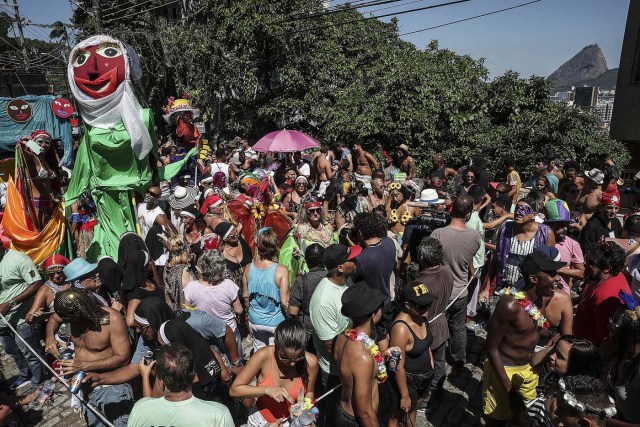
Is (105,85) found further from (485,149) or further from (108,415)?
(485,149)

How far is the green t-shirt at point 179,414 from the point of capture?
8.68ft

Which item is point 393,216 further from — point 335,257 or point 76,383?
point 76,383

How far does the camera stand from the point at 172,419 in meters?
2.66

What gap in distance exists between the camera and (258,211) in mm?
6789

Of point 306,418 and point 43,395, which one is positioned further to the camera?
point 43,395

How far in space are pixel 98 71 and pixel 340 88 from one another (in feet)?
38.1

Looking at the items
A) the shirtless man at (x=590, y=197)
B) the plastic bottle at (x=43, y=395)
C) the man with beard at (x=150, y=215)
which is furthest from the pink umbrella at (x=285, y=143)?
the plastic bottle at (x=43, y=395)

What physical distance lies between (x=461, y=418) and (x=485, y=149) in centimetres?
975

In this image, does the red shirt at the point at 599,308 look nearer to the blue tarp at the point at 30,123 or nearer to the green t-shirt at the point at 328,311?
the green t-shirt at the point at 328,311

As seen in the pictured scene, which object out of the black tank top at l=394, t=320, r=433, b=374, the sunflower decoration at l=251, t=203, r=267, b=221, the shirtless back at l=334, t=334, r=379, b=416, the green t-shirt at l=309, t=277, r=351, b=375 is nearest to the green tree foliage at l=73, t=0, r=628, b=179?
the sunflower decoration at l=251, t=203, r=267, b=221

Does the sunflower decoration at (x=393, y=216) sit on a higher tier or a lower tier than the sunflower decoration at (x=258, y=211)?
lower

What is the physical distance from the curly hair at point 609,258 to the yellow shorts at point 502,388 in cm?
114

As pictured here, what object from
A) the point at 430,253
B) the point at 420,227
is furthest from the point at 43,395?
the point at 420,227

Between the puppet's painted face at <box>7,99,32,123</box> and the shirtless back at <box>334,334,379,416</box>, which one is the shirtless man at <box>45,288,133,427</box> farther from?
the puppet's painted face at <box>7,99,32,123</box>
